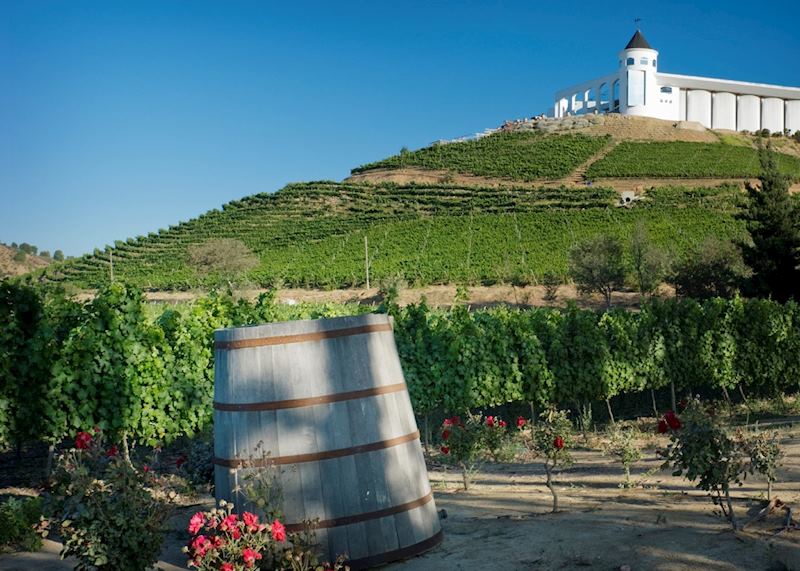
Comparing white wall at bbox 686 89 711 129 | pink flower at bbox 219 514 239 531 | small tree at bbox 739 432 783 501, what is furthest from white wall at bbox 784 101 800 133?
pink flower at bbox 219 514 239 531

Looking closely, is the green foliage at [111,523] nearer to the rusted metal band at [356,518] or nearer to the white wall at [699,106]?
the rusted metal band at [356,518]

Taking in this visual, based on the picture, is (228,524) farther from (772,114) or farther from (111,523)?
(772,114)

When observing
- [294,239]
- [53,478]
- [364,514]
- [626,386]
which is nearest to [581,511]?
[364,514]

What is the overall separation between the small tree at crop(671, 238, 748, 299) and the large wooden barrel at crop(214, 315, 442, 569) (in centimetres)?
2989

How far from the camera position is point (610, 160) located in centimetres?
7162

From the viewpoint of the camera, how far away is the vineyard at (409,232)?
44625 mm

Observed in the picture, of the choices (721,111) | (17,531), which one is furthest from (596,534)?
(721,111)

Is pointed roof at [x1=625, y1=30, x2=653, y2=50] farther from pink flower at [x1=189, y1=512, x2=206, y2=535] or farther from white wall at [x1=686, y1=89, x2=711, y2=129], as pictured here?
pink flower at [x1=189, y1=512, x2=206, y2=535]

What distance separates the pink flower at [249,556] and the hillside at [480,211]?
3305 centimetres

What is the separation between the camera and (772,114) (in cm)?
9588

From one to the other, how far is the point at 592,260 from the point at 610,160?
1572 inches

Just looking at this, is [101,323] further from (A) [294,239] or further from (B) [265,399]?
(A) [294,239]

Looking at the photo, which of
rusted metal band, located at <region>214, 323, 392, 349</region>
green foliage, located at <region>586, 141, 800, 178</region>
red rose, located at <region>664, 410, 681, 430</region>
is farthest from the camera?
green foliage, located at <region>586, 141, 800, 178</region>

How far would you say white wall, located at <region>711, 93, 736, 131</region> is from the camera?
92.1m
